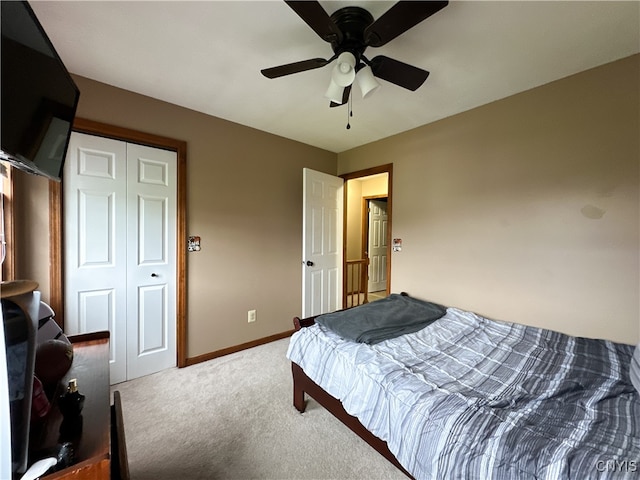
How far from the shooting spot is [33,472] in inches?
23.6

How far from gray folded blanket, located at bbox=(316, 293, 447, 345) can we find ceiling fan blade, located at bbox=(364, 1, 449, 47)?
1677 mm

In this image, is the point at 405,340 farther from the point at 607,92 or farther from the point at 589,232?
the point at 607,92

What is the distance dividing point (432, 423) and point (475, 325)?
4.08 ft

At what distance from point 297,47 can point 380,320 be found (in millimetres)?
1924

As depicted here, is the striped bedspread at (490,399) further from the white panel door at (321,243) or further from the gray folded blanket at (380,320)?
the white panel door at (321,243)

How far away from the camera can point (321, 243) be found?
334cm

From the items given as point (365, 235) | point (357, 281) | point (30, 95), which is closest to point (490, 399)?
point (30, 95)

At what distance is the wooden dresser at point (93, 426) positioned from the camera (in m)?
0.67

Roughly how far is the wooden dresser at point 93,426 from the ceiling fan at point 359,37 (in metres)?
1.64

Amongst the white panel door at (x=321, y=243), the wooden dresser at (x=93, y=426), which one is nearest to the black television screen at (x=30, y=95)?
the wooden dresser at (x=93, y=426)

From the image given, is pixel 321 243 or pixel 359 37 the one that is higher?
pixel 359 37

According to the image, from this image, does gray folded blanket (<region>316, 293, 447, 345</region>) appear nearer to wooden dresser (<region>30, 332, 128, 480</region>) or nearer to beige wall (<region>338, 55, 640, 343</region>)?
beige wall (<region>338, 55, 640, 343</region>)

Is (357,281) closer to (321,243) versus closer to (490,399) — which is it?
(321,243)

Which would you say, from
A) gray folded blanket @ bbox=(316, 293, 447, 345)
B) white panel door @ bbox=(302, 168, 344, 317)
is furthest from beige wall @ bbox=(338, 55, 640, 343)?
white panel door @ bbox=(302, 168, 344, 317)
